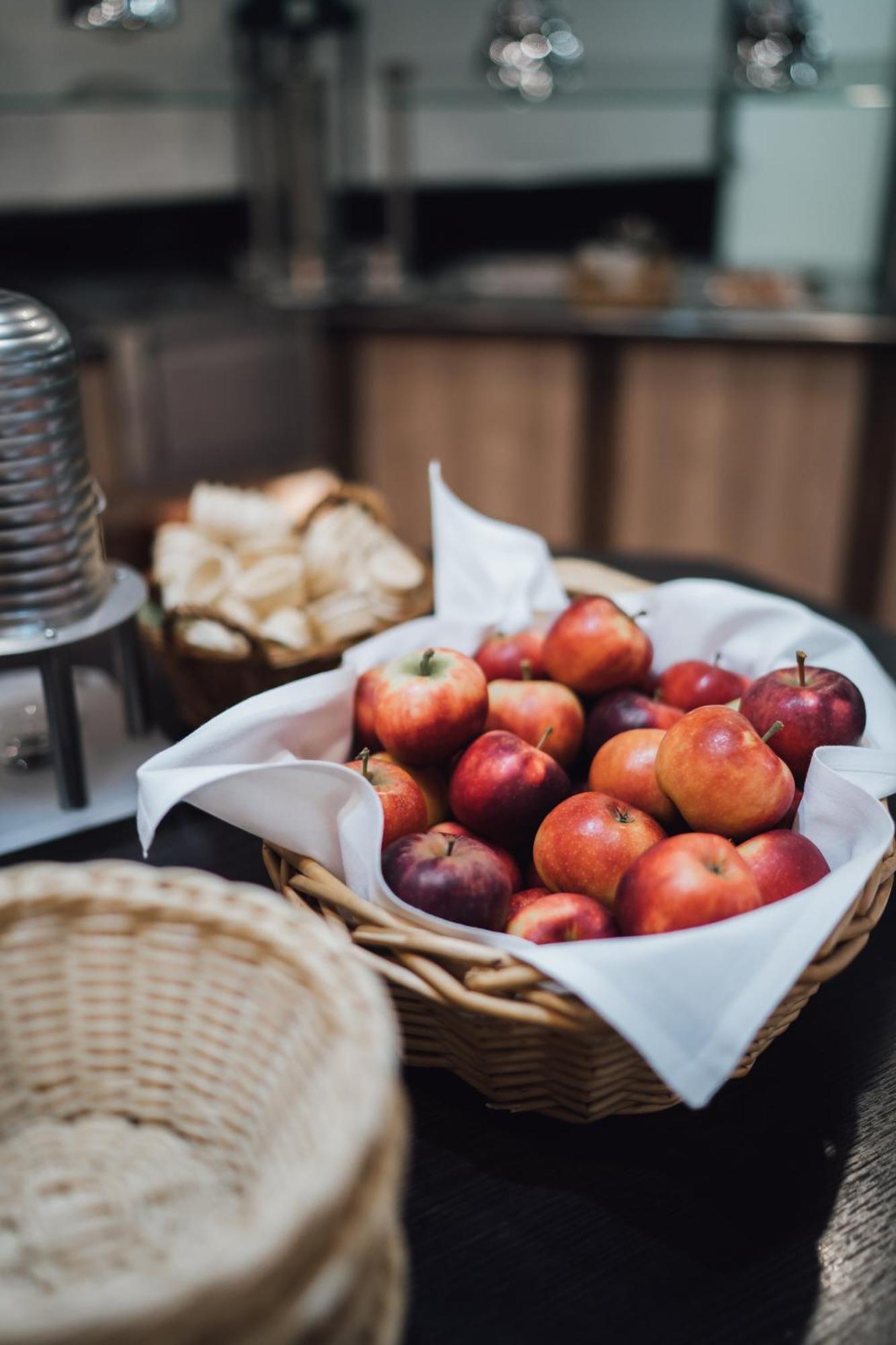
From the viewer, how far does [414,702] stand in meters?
0.74

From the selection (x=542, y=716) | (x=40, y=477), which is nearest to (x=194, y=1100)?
(x=542, y=716)

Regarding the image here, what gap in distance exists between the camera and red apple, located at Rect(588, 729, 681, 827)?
72 centimetres

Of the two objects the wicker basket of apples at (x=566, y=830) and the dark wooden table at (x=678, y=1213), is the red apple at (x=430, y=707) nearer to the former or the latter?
the wicker basket of apples at (x=566, y=830)

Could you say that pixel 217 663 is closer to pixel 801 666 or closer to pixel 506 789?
pixel 506 789

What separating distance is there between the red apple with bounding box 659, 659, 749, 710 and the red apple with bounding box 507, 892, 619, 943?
25 centimetres

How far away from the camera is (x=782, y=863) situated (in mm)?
628

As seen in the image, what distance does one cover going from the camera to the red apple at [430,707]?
74 cm

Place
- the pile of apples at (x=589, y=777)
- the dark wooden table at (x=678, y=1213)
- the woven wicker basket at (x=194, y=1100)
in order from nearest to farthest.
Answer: the woven wicker basket at (x=194, y=1100) → the dark wooden table at (x=678, y=1213) → the pile of apples at (x=589, y=777)

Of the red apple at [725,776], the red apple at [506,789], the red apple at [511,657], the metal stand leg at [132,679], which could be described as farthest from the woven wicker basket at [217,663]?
the red apple at [725,776]

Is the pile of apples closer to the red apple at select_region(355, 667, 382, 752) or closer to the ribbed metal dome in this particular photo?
the red apple at select_region(355, 667, 382, 752)

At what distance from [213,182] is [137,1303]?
3.44 meters

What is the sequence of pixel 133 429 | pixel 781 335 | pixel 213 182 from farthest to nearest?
1. pixel 213 182
2. pixel 133 429
3. pixel 781 335

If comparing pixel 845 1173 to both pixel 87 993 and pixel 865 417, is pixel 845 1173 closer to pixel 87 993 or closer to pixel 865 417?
pixel 87 993

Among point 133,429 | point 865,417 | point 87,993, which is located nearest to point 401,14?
point 133,429
